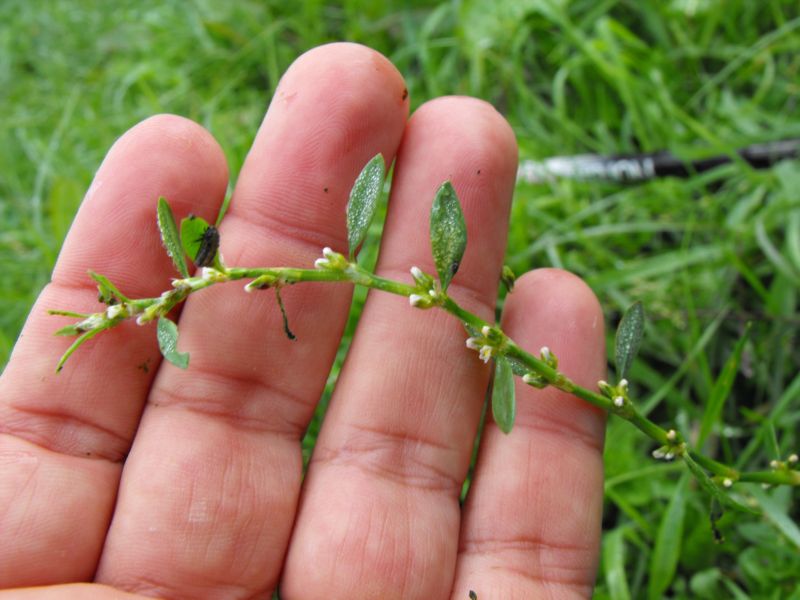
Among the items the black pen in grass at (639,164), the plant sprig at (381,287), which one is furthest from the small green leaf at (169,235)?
the black pen in grass at (639,164)

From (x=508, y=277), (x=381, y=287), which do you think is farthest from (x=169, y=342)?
(x=508, y=277)

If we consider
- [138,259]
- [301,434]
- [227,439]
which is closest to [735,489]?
[301,434]

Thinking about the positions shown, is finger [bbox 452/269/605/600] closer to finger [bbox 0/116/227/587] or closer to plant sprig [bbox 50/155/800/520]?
plant sprig [bbox 50/155/800/520]

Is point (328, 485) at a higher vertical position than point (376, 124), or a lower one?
lower

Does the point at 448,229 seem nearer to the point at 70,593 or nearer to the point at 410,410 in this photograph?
the point at 410,410

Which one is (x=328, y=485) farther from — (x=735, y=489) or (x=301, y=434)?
(x=735, y=489)
